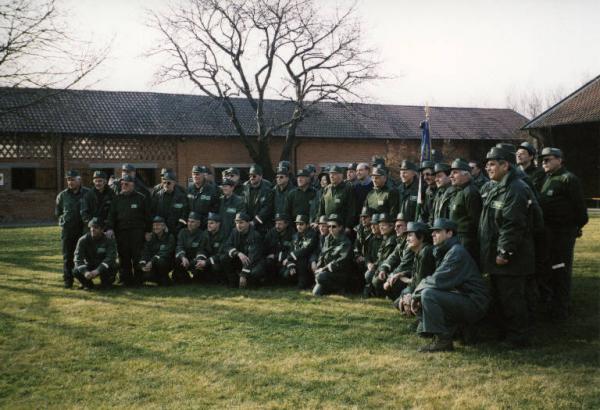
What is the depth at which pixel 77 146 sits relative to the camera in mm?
27953

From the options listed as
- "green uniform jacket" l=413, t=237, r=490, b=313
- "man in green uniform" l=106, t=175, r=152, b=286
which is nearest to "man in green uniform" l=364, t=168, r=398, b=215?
"green uniform jacket" l=413, t=237, r=490, b=313

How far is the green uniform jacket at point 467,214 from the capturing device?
6844 mm

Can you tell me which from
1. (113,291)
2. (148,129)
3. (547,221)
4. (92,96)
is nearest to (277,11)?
(148,129)

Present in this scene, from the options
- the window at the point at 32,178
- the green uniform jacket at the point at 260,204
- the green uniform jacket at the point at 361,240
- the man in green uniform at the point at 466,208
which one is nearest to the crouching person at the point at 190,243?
the green uniform jacket at the point at 260,204

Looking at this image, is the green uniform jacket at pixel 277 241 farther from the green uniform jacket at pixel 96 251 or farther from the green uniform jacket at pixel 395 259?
the green uniform jacket at pixel 96 251

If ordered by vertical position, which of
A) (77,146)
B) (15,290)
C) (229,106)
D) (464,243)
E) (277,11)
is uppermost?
(277,11)

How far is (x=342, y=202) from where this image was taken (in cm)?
1001

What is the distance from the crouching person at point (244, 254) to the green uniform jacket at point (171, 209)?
1.32 metres

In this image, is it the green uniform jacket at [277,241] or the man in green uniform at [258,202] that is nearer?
the green uniform jacket at [277,241]

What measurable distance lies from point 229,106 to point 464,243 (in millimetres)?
24019

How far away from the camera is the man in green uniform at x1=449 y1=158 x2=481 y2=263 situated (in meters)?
6.85

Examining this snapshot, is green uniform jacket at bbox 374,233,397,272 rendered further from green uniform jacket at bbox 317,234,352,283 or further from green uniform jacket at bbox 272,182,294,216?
green uniform jacket at bbox 272,182,294,216

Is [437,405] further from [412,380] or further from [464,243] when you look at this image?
[464,243]

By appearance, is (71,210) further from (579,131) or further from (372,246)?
(579,131)
